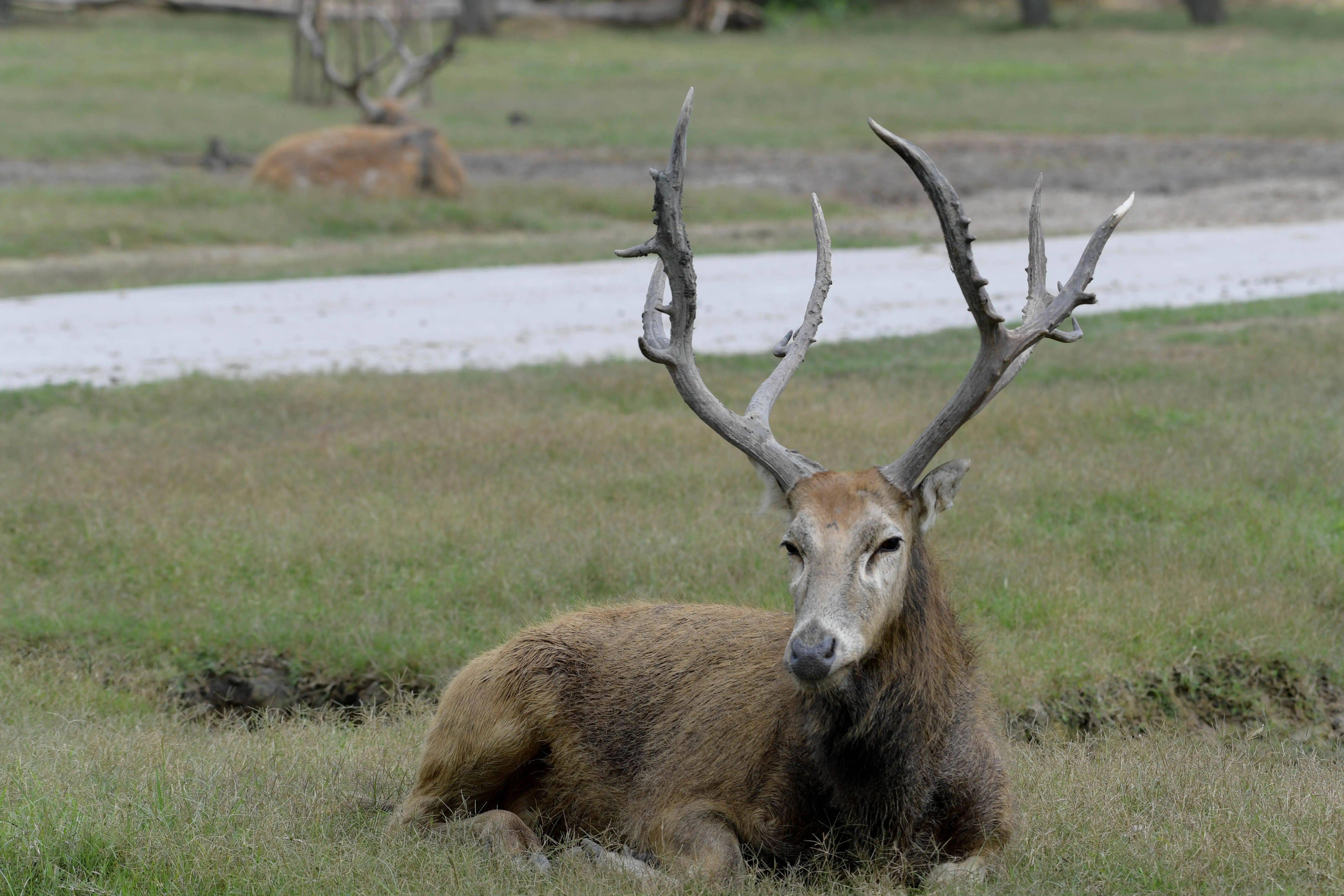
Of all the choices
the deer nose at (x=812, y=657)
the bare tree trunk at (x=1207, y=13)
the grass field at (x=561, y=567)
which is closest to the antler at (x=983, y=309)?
the deer nose at (x=812, y=657)

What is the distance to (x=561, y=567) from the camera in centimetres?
791

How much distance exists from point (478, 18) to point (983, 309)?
45970mm

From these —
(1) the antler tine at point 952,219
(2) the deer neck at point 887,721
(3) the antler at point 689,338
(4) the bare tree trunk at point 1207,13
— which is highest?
(4) the bare tree trunk at point 1207,13

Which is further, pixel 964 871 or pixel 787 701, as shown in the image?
pixel 787 701

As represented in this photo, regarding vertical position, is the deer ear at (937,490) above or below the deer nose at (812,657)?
above

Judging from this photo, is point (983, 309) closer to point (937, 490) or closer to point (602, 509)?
point (937, 490)

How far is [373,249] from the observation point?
1914 centimetres

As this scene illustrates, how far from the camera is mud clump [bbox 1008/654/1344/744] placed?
6730 mm

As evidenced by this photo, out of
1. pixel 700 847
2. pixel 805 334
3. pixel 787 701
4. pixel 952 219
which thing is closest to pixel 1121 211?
pixel 952 219

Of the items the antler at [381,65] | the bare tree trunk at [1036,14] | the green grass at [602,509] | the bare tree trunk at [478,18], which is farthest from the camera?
the bare tree trunk at [1036,14]

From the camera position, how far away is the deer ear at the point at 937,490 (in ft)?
15.9

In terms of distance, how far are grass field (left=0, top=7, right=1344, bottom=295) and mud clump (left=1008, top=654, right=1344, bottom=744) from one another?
11.5 meters

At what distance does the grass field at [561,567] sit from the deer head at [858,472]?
86 cm

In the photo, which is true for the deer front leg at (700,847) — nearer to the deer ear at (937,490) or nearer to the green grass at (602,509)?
the deer ear at (937,490)
